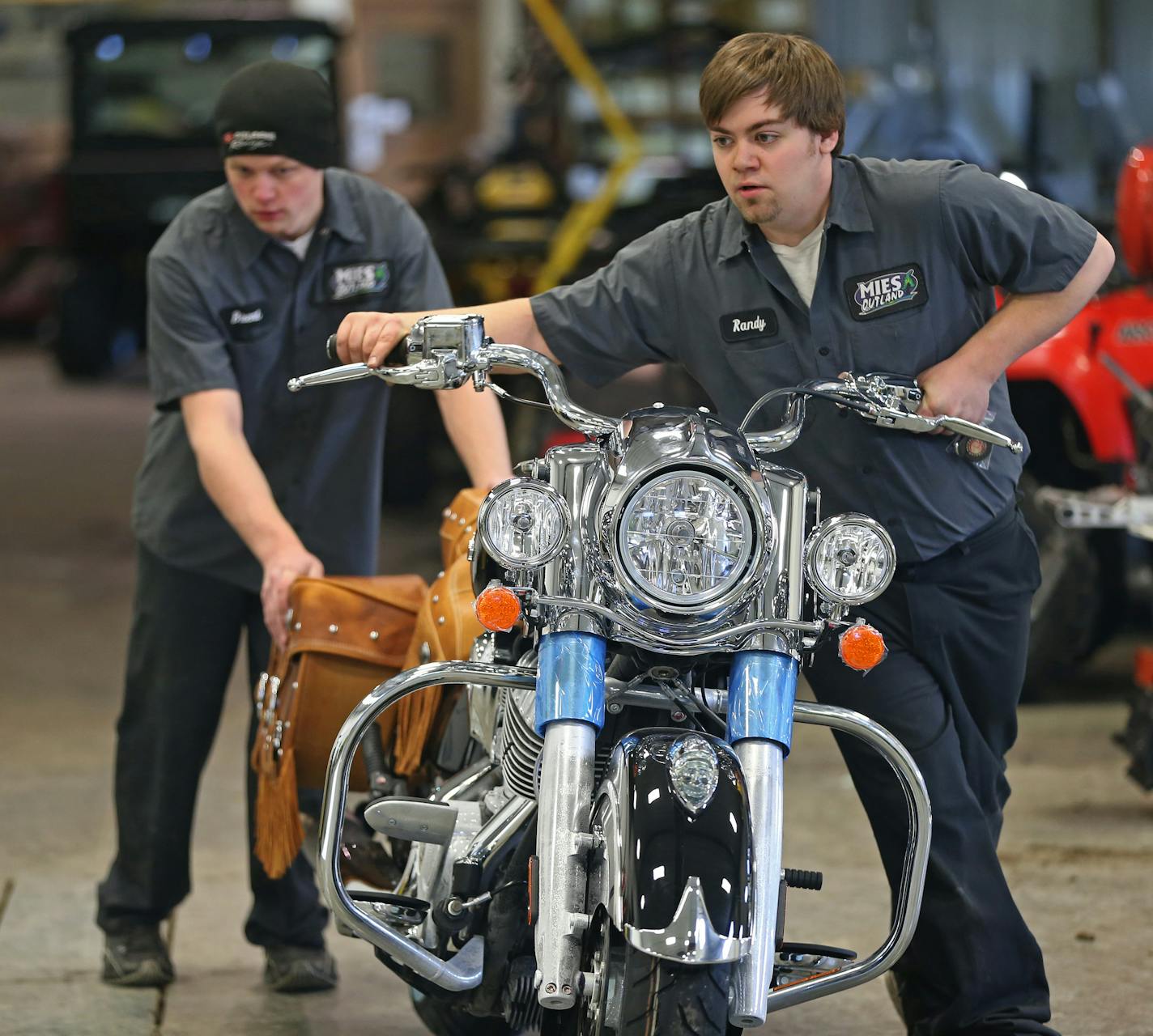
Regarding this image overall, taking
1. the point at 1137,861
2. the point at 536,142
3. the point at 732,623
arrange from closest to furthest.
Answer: the point at 732,623 → the point at 1137,861 → the point at 536,142

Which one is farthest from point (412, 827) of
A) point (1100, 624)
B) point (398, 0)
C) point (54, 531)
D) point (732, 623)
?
point (398, 0)

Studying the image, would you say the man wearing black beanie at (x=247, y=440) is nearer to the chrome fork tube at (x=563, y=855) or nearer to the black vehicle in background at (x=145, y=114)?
the chrome fork tube at (x=563, y=855)

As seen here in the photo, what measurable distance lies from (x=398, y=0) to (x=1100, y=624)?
1837 cm

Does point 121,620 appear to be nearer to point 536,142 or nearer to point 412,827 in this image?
point 536,142

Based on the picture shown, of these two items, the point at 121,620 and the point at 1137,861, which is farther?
the point at 121,620

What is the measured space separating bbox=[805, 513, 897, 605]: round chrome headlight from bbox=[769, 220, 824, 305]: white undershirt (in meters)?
0.54

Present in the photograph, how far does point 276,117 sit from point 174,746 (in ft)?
4.09

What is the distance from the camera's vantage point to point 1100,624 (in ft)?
19.8

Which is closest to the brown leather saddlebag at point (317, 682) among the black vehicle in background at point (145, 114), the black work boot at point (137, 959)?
the black work boot at point (137, 959)

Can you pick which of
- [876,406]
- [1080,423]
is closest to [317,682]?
[876,406]

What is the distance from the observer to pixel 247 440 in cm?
384

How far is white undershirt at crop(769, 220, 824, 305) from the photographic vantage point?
9.88 ft

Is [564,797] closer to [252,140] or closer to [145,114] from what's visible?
[252,140]

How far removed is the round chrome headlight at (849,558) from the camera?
101 inches
